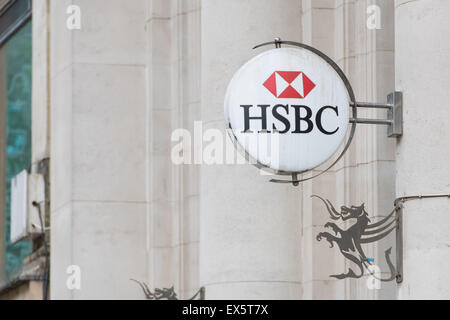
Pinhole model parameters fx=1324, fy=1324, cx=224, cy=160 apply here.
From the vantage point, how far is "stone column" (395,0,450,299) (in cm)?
913

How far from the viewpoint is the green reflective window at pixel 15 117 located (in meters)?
22.0

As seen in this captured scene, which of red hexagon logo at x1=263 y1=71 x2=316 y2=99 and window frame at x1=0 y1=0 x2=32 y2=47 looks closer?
red hexagon logo at x1=263 y1=71 x2=316 y2=99

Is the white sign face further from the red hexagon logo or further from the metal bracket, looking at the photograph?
the metal bracket

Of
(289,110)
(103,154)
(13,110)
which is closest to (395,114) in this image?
(289,110)

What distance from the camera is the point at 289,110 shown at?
9641 mm

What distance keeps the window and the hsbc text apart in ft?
40.0

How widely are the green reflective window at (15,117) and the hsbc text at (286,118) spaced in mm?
12154

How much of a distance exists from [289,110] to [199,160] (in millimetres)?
5913

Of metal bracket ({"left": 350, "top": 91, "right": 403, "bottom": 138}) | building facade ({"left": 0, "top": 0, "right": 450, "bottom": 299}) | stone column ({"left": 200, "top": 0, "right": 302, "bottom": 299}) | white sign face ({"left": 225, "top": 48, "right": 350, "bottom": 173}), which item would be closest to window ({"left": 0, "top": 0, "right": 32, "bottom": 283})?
building facade ({"left": 0, "top": 0, "right": 450, "bottom": 299})

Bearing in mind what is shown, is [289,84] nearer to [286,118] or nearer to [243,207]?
[286,118]

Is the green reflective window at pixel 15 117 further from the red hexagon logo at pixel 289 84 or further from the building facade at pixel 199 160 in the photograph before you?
the red hexagon logo at pixel 289 84

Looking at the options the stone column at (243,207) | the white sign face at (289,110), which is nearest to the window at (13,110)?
the stone column at (243,207)
